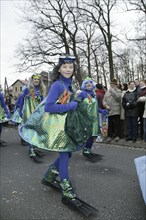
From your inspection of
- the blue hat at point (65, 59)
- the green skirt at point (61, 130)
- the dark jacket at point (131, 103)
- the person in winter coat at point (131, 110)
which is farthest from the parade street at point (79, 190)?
the blue hat at point (65, 59)

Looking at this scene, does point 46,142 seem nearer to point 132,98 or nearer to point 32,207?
point 32,207

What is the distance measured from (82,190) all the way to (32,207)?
2.64ft

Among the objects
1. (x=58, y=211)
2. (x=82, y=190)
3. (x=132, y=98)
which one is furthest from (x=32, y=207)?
(x=132, y=98)

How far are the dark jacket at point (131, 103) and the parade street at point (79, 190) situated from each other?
4.01 ft

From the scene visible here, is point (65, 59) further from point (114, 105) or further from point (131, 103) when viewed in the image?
point (114, 105)

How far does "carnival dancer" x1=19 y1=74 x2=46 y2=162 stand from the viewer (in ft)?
19.2

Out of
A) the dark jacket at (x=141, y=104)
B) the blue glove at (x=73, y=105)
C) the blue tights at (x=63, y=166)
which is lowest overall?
the blue tights at (x=63, y=166)

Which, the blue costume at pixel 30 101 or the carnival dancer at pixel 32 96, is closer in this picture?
the carnival dancer at pixel 32 96

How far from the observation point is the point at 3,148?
24.2ft

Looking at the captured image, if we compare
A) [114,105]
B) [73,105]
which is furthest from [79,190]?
[114,105]

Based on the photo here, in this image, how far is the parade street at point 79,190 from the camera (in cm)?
311

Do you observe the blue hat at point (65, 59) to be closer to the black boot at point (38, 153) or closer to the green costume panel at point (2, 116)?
the black boot at point (38, 153)

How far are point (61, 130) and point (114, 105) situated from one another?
430 cm

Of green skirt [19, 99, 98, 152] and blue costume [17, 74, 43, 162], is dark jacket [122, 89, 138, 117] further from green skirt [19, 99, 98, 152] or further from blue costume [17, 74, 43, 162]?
green skirt [19, 99, 98, 152]
